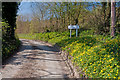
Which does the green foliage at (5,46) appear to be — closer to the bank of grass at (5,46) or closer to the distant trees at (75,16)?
the bank of grass at (5,46)

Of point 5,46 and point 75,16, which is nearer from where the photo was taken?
point 5,46

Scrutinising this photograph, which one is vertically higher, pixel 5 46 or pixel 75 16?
pixel 75 16

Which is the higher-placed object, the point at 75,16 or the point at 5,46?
the point at 75,16

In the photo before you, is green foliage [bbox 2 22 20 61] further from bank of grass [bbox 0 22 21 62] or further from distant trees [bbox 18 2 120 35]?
distant trees [bbox 18 2 120 35]

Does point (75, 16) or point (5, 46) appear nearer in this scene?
point (5, 46)

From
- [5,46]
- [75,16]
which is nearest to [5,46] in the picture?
[5,46]

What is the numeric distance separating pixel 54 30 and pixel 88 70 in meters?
20.9

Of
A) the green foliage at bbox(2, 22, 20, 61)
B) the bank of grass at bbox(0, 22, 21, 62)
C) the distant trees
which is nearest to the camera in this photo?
the bank of grass at bbox(0, 22, 21, 62)

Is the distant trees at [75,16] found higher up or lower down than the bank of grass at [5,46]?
higher up

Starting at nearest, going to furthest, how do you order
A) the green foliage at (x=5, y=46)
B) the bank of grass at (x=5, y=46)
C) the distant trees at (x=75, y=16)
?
the bank of grass at (x=5, y=46), the green foliage at (x=5, y=46), the distant trees at (x=75, y=16)

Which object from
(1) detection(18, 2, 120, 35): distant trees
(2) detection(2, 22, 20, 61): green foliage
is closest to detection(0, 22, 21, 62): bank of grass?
(2) detection(2, 22, 20, 61): green foliage

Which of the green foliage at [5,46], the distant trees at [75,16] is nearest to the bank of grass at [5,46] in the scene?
the green foliage at [5,46]

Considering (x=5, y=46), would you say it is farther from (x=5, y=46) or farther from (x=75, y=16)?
→ (x=75, y=16)

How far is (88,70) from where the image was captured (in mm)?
4898
